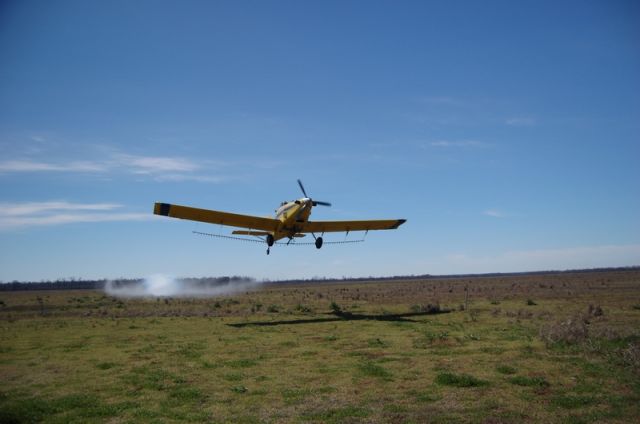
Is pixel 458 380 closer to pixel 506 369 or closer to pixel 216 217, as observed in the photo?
pixel 506 369

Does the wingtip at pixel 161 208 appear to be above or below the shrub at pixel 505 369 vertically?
above

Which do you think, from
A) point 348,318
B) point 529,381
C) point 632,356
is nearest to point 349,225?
point 348,318

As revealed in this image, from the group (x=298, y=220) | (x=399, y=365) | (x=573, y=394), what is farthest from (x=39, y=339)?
(x=573, y=394)

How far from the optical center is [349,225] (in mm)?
38594

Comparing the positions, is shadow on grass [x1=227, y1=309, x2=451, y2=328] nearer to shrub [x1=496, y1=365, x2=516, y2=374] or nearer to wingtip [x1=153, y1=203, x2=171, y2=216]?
wingtip [x1=153, y1=203, x2=171, y2=216]

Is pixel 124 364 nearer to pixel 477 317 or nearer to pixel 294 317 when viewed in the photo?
pixel 294 317

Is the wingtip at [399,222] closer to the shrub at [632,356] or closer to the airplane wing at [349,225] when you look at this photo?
the airplane wing at [349,225]

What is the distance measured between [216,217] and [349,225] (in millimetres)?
12182

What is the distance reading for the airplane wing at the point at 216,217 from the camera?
28.3 metres

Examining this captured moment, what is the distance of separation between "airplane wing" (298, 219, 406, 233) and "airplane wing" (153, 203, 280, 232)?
3.22 meters

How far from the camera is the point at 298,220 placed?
3328 centimetres

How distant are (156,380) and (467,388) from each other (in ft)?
31.8

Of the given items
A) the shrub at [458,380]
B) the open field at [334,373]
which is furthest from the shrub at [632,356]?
the shrub at [458,380]

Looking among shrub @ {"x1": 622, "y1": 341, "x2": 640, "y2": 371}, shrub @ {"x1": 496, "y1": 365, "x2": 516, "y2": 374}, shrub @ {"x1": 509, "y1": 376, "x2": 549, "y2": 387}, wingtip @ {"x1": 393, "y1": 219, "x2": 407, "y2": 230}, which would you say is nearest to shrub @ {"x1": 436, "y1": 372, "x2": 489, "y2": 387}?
shrub @ {"x1": 509, "y1": 376, "x2": 549, "y2": 387}
